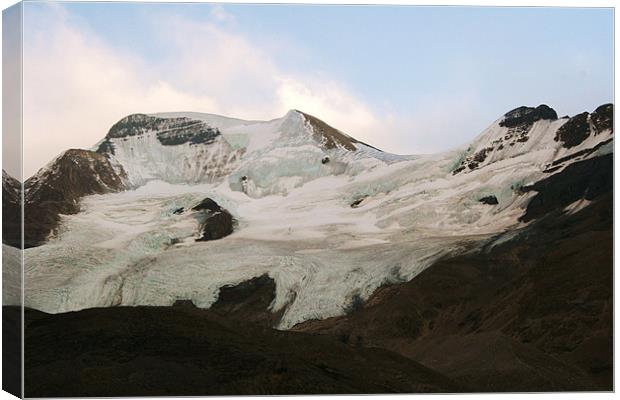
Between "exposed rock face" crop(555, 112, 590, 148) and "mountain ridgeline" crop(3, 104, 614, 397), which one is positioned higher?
"exposed rock face" crop(555, 112, 590, 148)

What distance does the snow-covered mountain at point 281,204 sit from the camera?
404 inches

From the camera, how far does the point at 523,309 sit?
10.5 m

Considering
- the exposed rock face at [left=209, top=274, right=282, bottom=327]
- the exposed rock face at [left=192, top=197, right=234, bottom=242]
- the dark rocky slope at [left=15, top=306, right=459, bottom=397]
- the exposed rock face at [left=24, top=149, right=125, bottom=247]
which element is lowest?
the dark rocky slope at [left=15, top=306, right=459, bottom=397]

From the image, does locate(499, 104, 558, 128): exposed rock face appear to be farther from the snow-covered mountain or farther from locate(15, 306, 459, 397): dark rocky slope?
locate(15, 306, 459, 397): dark rocky slope

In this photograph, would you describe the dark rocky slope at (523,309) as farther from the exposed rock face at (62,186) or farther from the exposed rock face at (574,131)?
the exposed rock face at (62,186)

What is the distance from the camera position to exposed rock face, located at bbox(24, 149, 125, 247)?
1002 centimetres

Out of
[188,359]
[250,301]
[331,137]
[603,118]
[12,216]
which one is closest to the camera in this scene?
[12,216]

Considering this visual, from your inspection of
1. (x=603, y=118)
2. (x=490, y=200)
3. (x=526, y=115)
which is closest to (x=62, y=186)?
(x=490, y=200)

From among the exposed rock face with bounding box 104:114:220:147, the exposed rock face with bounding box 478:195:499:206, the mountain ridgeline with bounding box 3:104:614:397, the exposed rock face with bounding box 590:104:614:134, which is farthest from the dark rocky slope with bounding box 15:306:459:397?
the exposed rock face with bounding box 590:104:614:134

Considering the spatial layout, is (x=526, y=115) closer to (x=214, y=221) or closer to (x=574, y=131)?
(x=574, y=131)

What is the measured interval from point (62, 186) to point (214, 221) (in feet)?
4.63

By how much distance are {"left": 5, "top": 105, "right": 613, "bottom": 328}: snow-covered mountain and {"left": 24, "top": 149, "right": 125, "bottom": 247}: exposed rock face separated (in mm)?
14

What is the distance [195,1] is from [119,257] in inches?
95.9

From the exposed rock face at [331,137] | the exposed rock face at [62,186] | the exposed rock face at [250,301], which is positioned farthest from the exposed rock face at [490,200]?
the exposed rock face at [62,186]
